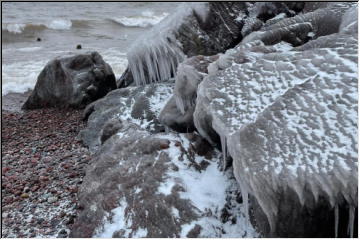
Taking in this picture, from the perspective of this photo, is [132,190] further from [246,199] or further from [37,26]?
[37,26]

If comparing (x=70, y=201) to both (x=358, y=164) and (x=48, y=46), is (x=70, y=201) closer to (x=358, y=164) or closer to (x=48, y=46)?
(x=358, y=164)

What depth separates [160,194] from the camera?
3346mm

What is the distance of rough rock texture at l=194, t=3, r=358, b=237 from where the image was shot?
259 centimetres

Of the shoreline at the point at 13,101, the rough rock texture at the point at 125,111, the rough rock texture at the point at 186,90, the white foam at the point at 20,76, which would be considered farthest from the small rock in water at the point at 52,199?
the white foam at the point at 20,76

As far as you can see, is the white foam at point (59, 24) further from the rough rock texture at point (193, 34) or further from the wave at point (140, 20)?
the rough rock texture at point (193, 34)

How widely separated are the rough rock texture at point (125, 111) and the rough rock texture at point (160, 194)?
87 cm

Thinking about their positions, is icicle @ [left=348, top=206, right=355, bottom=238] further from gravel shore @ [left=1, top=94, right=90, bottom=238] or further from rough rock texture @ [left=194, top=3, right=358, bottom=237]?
gravel shore @ [left=1, top=94, right=90, bottom=238]

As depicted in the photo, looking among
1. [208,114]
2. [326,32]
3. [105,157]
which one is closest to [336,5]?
[326,32]

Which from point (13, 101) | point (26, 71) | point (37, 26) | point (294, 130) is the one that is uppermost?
point (294, 130)

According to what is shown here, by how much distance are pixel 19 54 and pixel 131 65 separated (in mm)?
7162

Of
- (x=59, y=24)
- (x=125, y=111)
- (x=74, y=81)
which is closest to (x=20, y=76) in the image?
(x=74, y=81)

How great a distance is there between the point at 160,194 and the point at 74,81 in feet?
13.8

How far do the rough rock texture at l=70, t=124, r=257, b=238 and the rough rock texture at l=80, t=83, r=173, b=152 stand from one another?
87 centimetres

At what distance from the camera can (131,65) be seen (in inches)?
258
